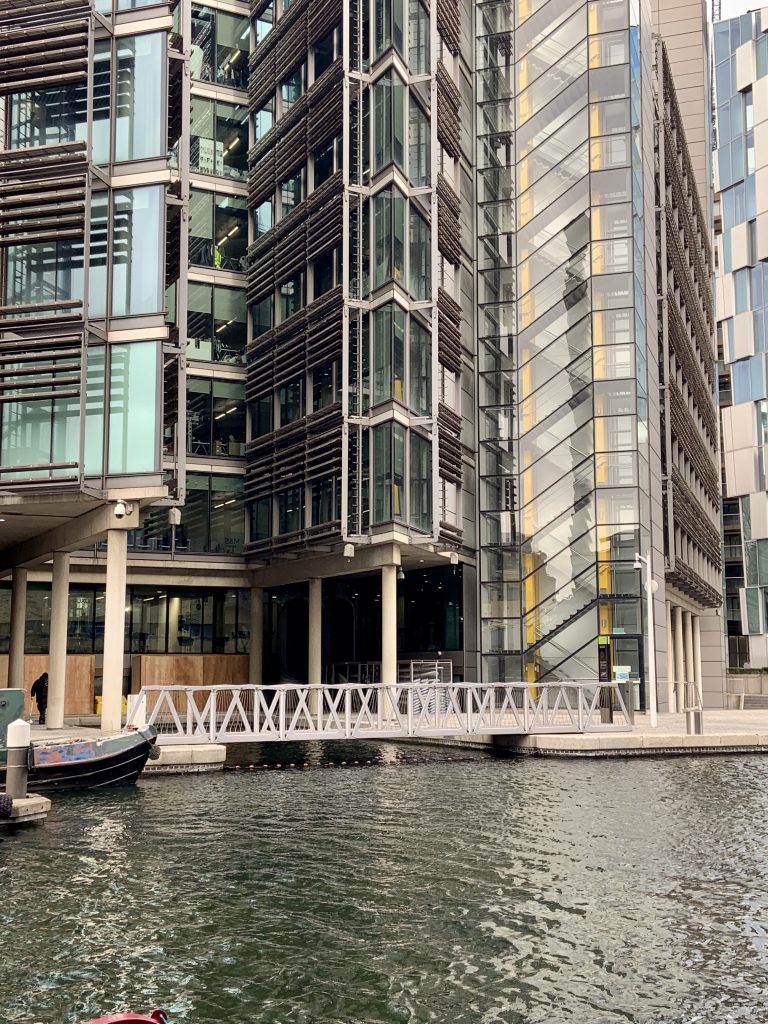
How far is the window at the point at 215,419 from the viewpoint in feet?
146

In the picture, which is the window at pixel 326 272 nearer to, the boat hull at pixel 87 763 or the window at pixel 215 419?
the window at pixel 215 419

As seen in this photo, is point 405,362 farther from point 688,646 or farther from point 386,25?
point 688,646

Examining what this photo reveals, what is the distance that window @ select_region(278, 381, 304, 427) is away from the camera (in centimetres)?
4094

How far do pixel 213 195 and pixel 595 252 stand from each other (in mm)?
15106

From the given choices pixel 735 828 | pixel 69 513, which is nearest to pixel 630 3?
pixel 69 513

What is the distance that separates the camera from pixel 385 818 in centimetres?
1850

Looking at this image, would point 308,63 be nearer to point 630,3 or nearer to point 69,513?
point 630,3

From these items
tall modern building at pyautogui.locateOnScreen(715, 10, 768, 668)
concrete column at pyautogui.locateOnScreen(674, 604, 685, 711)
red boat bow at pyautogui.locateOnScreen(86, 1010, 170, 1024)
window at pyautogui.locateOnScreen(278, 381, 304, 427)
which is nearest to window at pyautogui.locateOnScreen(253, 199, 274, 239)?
window at pyautogui.locateOnScreen(278, 381, 304, 427)

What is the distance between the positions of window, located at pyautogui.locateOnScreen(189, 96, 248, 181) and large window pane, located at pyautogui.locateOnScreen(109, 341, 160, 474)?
2057 cm

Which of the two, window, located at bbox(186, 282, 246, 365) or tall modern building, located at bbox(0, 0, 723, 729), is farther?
window, located at bbox(186, 282, 246, 365)

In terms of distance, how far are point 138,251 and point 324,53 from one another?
16.5 metres

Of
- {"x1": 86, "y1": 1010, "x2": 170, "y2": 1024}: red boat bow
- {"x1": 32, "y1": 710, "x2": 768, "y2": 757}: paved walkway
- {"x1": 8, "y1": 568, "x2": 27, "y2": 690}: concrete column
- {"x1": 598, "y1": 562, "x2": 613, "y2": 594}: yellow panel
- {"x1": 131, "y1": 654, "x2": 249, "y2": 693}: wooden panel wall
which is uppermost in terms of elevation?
{"x1": 598, "y1": 562, "x2": 613, "y2": 594}: yellow panel

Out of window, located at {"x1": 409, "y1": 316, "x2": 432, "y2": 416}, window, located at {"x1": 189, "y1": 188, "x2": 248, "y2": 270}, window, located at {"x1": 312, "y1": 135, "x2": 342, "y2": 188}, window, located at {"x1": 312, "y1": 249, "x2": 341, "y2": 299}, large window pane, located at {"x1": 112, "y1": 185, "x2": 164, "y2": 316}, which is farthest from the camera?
window, located at {"x1": 189, "y1": 188, "x2": 248, "y2": 270}

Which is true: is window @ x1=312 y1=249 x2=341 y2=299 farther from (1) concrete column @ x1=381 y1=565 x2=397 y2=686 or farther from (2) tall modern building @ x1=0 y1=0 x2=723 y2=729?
(1) concrete column @ x1=381 y1=565 x2=397 y2=686
